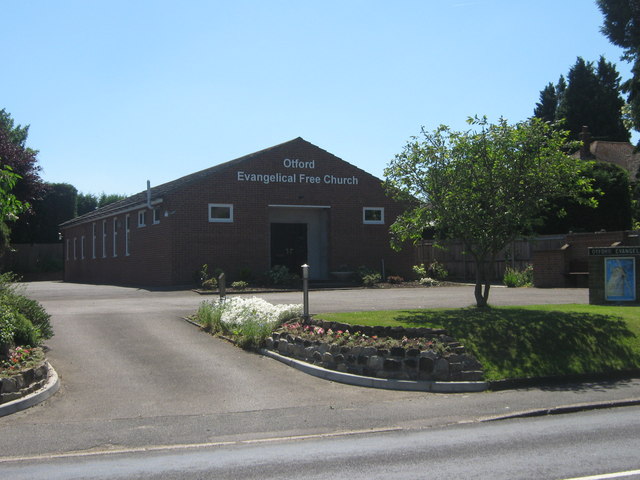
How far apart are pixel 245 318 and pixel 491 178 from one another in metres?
5.79

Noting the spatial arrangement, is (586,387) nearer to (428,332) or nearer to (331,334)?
(428,332)

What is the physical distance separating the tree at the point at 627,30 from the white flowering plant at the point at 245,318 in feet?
74.1

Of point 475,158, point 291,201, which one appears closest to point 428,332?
point 475,158

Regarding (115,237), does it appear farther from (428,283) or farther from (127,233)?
(428,283)

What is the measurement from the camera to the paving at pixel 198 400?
316 inches

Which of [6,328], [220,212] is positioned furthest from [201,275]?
[6,328]

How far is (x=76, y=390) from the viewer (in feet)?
33.4

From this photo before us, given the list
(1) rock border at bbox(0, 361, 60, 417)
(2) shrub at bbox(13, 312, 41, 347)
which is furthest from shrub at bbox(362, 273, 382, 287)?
(1) rock border at bbox(0, 361, 60, 417)

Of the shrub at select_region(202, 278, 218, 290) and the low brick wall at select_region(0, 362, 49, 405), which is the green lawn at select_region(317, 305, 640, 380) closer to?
the low brick wall at select_region(0, 362, 49, 405)

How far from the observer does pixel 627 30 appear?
1223 inches

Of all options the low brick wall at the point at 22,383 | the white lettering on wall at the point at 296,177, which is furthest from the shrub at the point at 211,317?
the white lettering on wall at the point at 296,177

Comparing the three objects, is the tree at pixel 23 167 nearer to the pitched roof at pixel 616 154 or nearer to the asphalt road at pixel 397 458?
the asphalt road at pixel 397 458


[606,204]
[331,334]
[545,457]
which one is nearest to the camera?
[545,457]

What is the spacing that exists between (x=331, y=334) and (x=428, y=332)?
1838 millimetres
